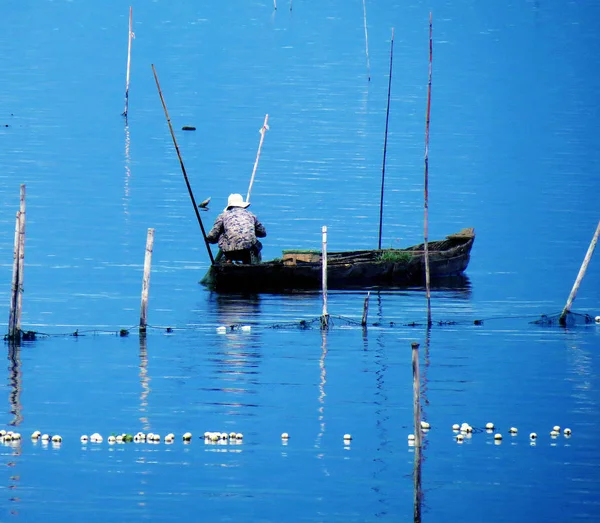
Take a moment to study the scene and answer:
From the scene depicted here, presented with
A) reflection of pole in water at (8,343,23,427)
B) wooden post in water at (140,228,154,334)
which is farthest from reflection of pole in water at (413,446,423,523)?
wooden post in water at (140,228,154,334)

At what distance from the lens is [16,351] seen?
19531 millimetres

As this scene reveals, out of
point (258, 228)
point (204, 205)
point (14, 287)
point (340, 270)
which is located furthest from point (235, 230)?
point (204, 205)

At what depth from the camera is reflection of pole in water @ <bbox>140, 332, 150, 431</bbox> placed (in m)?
Result: 16.5

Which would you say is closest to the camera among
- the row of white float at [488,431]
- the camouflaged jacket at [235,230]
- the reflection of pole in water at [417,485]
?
the reflection of pole in water at [417,485]

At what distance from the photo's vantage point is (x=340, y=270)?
2389 centimetres

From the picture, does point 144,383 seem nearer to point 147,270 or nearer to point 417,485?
point 147,270

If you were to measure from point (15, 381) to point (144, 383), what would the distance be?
1520 millimetres

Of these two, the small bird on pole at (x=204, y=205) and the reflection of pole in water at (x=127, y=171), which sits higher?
the reflection of pole in water at (x=127, y=171)

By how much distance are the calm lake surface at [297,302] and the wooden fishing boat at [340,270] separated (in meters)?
0.27

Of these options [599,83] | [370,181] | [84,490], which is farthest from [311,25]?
[84,490]

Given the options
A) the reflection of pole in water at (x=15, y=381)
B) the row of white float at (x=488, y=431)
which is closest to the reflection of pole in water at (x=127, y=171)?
the reflection of pole in water at (x=15, y=381)

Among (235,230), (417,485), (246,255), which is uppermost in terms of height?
(235,230)

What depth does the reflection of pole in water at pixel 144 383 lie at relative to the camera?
54.2 ft

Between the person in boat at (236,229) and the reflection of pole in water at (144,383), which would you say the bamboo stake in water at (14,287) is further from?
the person in boat at (236,229)
